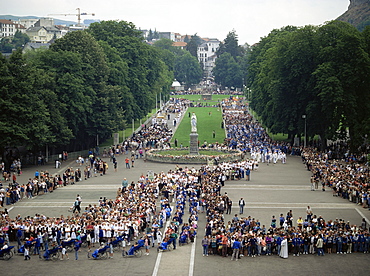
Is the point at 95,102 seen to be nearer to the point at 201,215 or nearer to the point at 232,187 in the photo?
the point at 232,187

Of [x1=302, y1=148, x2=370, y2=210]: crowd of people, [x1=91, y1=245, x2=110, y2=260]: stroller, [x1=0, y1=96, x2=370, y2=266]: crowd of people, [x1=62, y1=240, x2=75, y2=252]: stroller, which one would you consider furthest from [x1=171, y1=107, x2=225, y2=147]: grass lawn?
[x1=91, y1=245, x2=110, y2=260]: stroller

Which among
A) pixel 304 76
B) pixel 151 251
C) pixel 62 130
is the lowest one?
pixel 151 251

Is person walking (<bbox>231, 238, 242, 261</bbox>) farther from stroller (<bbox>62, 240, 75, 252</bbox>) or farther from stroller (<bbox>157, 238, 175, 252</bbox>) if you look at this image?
stroller (<bbox>62, 240, 75, 252</bbox>)

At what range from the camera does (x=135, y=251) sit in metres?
29.8

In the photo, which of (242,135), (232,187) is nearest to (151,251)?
(232,187)

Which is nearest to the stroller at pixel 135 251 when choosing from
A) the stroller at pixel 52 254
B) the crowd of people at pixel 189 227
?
the crowd of people at pixel 189 227

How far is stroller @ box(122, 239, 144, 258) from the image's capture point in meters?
29.6

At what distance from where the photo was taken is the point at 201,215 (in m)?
38.1

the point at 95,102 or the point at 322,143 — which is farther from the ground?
the point at 95,102

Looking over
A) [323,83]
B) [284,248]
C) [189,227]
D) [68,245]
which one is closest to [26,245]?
[68,245]

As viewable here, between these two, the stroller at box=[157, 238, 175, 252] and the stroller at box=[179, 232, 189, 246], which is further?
the stroller at box=[179, 232, 189, 246]

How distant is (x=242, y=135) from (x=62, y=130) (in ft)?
96.3

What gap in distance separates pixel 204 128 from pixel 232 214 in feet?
193

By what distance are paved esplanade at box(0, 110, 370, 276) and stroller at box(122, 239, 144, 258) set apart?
0.31m
